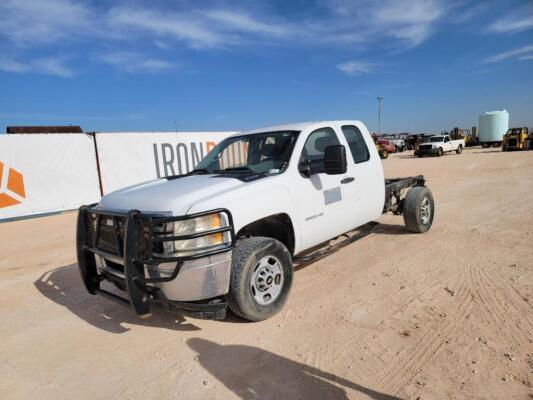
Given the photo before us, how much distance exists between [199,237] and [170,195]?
0.56 m

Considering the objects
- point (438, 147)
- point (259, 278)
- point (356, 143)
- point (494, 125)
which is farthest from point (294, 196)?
point (494, 125)

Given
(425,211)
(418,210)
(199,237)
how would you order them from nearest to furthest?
(199,237)
(418,210)
(425,211)

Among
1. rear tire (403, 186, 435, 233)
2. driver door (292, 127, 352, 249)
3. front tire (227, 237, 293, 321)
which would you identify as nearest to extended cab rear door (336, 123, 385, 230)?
driver door (292, 127, 352, 249)

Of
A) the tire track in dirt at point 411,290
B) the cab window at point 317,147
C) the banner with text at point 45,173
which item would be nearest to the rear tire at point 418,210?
the tire track in dirt at point 411,290

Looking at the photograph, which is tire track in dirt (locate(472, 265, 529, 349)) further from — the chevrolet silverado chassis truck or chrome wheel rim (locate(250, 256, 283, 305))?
chrome wheel rim (locate(250, 256, 283, 305))

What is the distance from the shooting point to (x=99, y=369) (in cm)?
286

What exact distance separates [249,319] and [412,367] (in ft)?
4.76

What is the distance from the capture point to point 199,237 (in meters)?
2.90

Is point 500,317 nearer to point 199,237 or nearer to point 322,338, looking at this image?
point 322,338

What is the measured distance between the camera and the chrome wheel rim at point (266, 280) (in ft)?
11.0

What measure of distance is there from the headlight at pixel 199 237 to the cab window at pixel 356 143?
2499 millimetres

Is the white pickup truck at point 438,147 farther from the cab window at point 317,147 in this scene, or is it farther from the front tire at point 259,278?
the front tire at point 259,278

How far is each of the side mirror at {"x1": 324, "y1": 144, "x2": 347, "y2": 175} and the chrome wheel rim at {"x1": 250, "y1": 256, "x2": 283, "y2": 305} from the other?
3.77 ft

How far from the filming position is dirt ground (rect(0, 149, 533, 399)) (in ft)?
8.21
